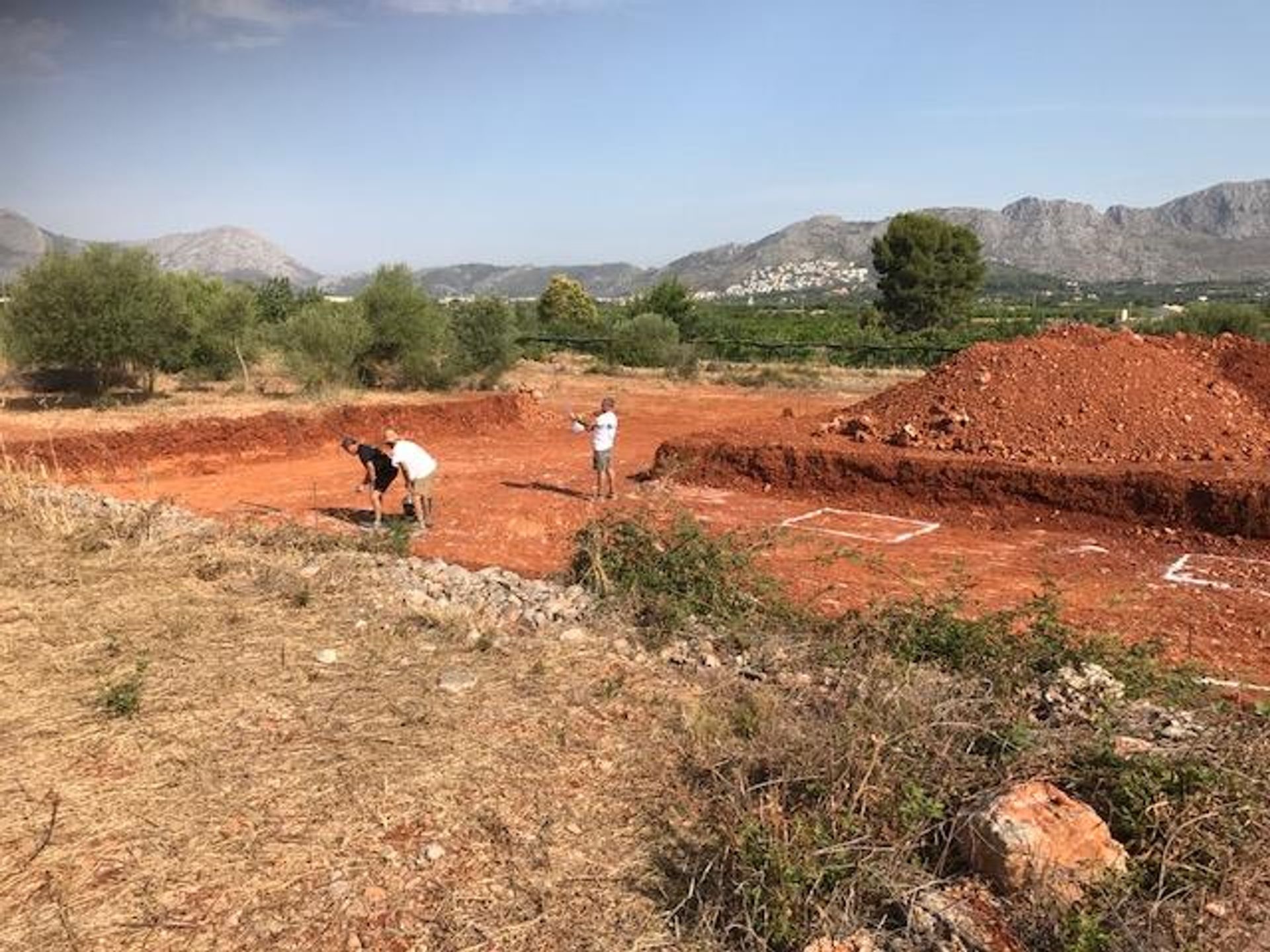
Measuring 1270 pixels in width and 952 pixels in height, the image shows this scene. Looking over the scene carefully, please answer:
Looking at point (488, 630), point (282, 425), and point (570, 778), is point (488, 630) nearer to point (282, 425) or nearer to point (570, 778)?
point (570, 778)

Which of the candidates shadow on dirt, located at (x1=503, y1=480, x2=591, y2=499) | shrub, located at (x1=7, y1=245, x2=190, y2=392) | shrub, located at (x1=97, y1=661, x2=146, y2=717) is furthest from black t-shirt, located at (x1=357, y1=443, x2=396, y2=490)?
shrub, located at (x1=7, y1=245, x2=190, y2=392)

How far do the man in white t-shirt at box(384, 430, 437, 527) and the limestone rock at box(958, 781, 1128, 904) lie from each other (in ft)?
25.9

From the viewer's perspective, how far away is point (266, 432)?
18500 millimetres

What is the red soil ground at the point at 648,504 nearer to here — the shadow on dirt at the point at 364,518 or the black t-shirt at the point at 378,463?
the shadow on dirt at the point at 364,518

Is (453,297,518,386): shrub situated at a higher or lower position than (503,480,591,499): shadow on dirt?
higher

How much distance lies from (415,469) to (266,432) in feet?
29.0

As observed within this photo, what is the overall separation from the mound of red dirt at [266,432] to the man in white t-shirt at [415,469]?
6.49m

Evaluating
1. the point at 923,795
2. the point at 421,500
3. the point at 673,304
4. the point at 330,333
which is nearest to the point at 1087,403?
the point at 421,500

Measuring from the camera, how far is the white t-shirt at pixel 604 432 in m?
12.4

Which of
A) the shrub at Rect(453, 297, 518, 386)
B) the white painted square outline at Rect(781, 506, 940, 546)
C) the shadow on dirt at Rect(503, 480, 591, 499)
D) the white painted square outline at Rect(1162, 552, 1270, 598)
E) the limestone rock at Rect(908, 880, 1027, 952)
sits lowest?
the white painted square outline at Rect(1162, 552, 1270, 598)

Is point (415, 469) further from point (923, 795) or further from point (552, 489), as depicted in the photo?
point (923, 795)

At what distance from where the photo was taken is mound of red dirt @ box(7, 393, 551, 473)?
1628 centimetres

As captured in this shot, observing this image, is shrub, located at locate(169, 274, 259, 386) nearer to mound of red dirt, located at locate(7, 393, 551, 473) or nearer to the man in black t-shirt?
mound of red dirt, located at locate(7, 393, 551, 473)

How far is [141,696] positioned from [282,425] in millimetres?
13825
